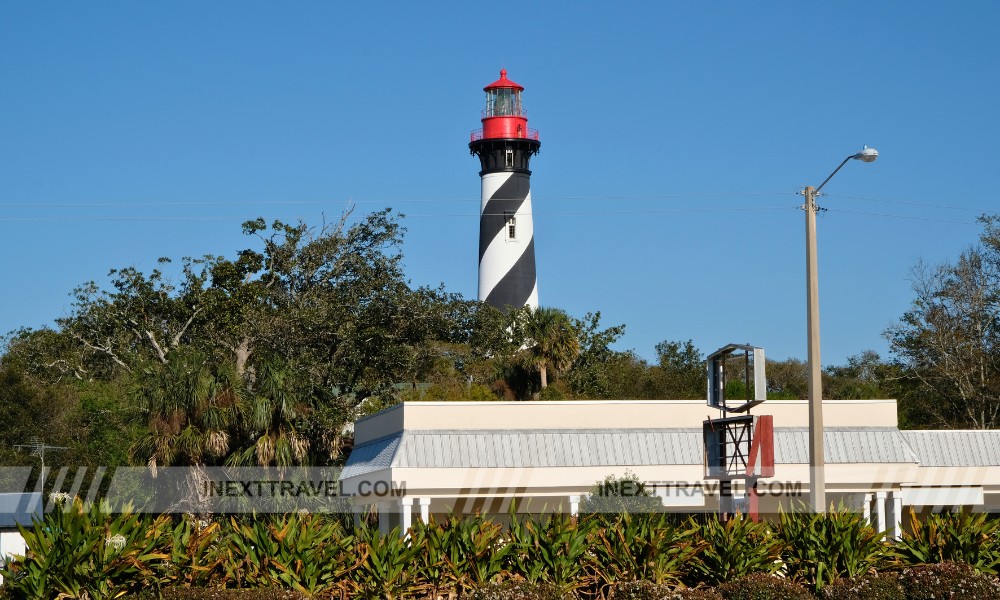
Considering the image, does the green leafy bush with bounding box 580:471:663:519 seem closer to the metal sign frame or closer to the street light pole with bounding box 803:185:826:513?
the metal sign frame

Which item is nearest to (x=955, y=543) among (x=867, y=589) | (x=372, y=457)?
(x=867, y=589)

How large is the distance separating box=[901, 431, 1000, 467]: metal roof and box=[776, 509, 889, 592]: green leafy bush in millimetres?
16701

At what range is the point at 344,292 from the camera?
52844mm

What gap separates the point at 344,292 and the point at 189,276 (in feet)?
22.8

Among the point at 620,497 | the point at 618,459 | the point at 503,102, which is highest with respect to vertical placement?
the point at 503,102

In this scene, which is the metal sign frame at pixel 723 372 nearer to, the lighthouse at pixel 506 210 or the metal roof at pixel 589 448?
the metal roof at pixel 589 448

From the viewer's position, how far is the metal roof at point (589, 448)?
3142 cm

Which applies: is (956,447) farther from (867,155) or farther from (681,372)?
(681,372)

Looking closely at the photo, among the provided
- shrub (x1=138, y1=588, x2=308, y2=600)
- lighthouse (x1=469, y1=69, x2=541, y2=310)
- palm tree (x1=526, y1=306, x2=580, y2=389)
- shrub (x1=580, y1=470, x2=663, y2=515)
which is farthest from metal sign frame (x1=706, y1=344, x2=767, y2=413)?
lighthouse (x1=469, y1=69, x2=541, y2=310)

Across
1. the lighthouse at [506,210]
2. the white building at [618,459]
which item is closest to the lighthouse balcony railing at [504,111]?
the lighthouse at [506,210]

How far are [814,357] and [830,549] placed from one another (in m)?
5.78

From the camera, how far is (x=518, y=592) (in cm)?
1669

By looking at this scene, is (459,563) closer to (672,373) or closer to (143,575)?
(143,575)

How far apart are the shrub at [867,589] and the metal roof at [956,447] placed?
1748cm
